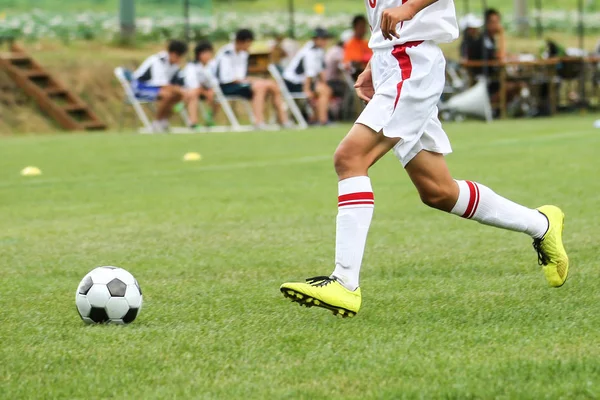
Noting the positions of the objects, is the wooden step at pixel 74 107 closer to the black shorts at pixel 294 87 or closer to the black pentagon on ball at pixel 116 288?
the black shorts at pixel 294 87

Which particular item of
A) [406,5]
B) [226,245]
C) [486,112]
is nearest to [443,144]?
[406,5]

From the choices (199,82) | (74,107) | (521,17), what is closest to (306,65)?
(199,82)

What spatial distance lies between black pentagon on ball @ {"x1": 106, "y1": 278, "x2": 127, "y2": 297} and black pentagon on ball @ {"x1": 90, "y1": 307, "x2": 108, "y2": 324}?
0.27ft

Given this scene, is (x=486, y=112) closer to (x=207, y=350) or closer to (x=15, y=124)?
(x=15, y=124)

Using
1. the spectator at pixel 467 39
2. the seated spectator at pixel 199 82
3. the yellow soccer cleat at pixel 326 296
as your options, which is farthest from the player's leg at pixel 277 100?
the yellow soccer cleat at pixel 326 296

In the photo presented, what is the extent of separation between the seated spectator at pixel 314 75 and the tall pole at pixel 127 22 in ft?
17.3

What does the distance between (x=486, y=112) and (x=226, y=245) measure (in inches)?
606

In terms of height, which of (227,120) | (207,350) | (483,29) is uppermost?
(207,350)

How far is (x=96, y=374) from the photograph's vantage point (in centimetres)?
389

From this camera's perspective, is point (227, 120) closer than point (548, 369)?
No

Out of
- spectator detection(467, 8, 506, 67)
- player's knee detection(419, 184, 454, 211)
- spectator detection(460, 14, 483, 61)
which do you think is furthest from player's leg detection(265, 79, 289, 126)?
player's knee detection(419, 184, 454, 211)

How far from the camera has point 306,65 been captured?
73.4ft

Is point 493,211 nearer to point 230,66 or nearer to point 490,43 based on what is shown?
point 230,66

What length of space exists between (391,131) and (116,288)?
1.30 metres
